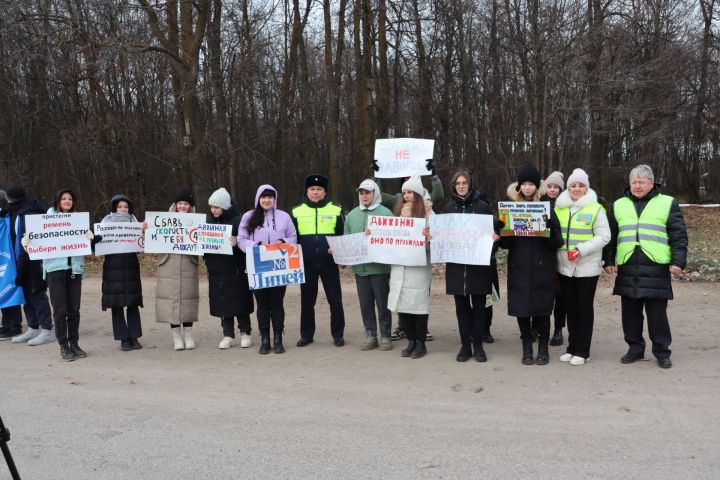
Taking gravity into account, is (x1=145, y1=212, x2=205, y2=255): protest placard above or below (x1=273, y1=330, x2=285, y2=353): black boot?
above

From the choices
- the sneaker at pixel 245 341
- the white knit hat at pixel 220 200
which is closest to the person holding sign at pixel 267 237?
the sneaker at pixel 245 341

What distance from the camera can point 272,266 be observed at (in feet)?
23.4

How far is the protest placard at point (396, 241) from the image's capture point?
6.83m

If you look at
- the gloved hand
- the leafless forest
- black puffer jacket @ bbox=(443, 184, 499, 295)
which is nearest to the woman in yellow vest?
black puffer jacket @ bbox=(443, 184, 499, 295)

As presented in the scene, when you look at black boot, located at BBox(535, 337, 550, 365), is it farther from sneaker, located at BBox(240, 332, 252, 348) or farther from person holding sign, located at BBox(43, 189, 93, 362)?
person holding sign, located at BBox(43, 189, 93, 362)

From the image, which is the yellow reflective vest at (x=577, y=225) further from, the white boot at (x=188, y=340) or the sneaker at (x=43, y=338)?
the sneaker at (x=43, y=338)

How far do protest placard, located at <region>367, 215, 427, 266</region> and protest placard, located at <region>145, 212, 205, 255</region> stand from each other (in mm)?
2169

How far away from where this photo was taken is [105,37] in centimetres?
1695

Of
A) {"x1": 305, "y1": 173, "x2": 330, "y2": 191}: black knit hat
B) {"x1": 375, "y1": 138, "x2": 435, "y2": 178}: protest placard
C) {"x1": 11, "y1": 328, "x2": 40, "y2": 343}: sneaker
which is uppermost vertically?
{"x1": 375, "y1": 138, "x2": 435, "y2": 178}: protest placard

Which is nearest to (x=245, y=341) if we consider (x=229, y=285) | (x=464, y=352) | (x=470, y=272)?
(x=229, y=285)

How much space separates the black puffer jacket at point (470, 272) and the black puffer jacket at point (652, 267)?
4.47 ft

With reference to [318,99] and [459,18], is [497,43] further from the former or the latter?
[318,99]

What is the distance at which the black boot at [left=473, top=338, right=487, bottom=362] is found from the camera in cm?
652

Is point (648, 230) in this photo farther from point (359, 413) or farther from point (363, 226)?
point (359, 413)
